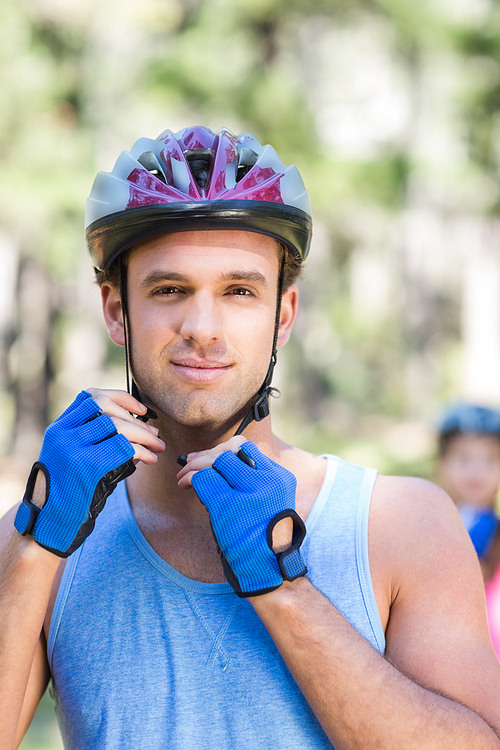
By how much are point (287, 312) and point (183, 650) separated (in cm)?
133

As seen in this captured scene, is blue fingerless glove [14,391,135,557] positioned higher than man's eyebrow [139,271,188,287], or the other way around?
man's eyebrow [139,271,188,287]

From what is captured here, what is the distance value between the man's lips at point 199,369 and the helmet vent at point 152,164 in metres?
0.74

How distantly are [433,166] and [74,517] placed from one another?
48.0 ft

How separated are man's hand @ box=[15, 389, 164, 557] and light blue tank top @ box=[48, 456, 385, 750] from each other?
1.11 feet

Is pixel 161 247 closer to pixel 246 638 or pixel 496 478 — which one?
pixel 246 638

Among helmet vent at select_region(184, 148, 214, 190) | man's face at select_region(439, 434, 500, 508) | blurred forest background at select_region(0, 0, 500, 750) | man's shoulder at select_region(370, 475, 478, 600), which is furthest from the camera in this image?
blurred forest background at select_region(0, 0, 500, 750)

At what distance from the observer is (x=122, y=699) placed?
2.28 m

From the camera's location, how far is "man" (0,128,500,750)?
2.08 m

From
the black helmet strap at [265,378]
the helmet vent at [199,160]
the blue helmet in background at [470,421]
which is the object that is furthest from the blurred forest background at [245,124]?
the helmet vent at [199,160]

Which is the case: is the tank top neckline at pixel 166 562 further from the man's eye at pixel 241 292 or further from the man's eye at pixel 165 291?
the man's eye at pixel 165 291

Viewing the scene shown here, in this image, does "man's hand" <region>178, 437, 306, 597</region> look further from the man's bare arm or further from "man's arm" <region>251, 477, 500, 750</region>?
the man's bare arm

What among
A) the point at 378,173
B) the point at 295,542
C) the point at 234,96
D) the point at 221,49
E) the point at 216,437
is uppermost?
the point at 221,49

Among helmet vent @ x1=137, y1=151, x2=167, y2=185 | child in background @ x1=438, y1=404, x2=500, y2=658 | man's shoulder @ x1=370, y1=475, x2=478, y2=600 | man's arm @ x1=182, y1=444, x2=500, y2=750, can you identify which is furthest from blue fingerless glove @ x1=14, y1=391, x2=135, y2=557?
child in background @ x1=438, y1=404, x2=500, y2=658

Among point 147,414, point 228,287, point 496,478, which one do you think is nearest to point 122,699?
point 147,414
